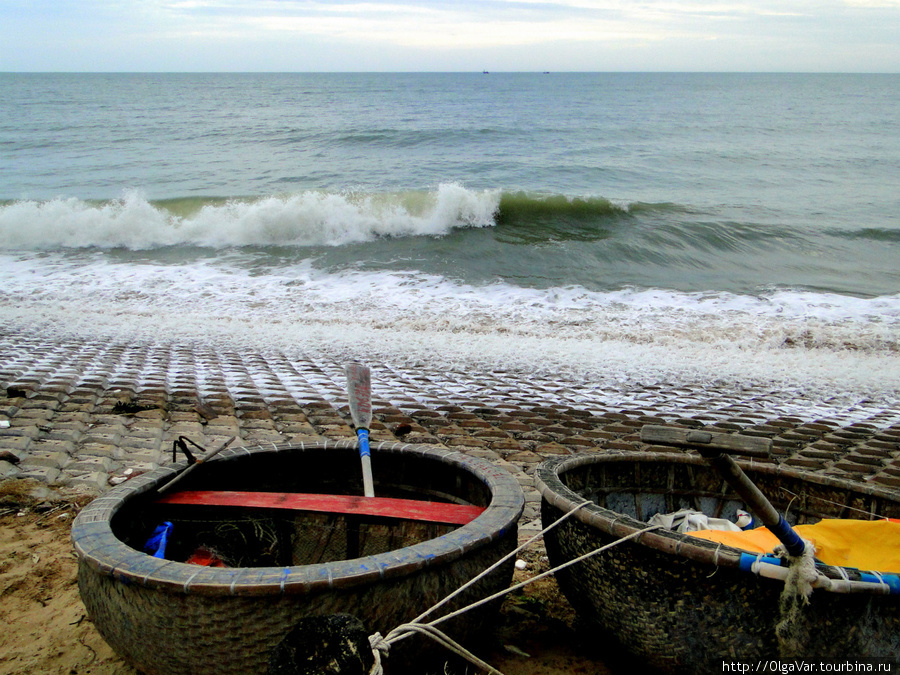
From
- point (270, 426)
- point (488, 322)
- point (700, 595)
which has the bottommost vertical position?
point (488, 322)

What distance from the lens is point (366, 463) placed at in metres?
2.77

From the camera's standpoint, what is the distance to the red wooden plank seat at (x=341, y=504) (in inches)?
98.5

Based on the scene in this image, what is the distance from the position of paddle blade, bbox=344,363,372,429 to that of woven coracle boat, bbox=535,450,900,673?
0.92m

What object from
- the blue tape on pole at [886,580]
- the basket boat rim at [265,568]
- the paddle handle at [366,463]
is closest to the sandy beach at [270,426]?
the basket boat rim at [265,568]

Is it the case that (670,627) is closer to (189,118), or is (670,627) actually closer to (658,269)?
(658,269)

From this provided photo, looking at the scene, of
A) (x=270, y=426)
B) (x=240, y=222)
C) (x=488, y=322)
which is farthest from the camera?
(x=240, y=222)

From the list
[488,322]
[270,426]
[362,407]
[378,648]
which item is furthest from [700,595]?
[488,322]

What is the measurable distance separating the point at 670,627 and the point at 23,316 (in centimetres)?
917

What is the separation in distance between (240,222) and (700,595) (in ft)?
49.0

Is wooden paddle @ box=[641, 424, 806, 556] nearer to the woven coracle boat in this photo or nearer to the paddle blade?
the woven coracle boat

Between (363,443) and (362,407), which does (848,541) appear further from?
(362,407)

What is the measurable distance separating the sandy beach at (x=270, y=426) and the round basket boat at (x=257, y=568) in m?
0.46

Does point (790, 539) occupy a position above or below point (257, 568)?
above

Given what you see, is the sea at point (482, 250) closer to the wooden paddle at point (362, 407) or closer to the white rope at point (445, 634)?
the wooden paddle at point (362, 407)
